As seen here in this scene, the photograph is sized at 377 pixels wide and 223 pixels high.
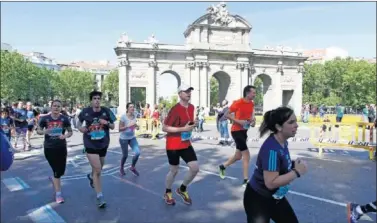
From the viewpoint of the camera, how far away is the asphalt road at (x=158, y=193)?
543 cm

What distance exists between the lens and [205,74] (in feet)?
152

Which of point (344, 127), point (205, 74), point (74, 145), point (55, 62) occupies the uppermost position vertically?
point (55, 62)

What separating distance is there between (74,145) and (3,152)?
Answer: 12072 millimetres

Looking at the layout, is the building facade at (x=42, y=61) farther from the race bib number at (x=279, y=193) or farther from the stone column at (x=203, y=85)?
the race bib number at (x=279, y=193)

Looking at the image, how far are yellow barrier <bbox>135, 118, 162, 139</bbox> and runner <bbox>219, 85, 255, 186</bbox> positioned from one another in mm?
11162

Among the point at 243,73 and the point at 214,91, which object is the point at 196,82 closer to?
the point at 243,73

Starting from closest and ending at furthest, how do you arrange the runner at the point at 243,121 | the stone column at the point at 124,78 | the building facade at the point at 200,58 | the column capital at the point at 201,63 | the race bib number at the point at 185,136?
the race bib number at the point at 185,136, the runner at the point at 243,121, the stone column at the point at 124,78, the building facade at the point at 200,58, the column capital at the point at 201,63

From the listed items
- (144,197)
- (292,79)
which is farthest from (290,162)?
(292,79)

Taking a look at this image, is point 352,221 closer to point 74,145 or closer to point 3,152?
point 3,152

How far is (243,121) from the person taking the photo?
7477 mm

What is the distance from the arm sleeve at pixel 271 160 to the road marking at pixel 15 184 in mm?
5842

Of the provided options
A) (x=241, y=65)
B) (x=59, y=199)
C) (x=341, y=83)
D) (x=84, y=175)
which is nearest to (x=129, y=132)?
(x=84, y=175)

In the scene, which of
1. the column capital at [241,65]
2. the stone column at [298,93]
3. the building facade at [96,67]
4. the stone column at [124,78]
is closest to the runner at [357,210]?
the stone column at [124,78]

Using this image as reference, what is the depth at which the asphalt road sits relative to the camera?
214 inches
